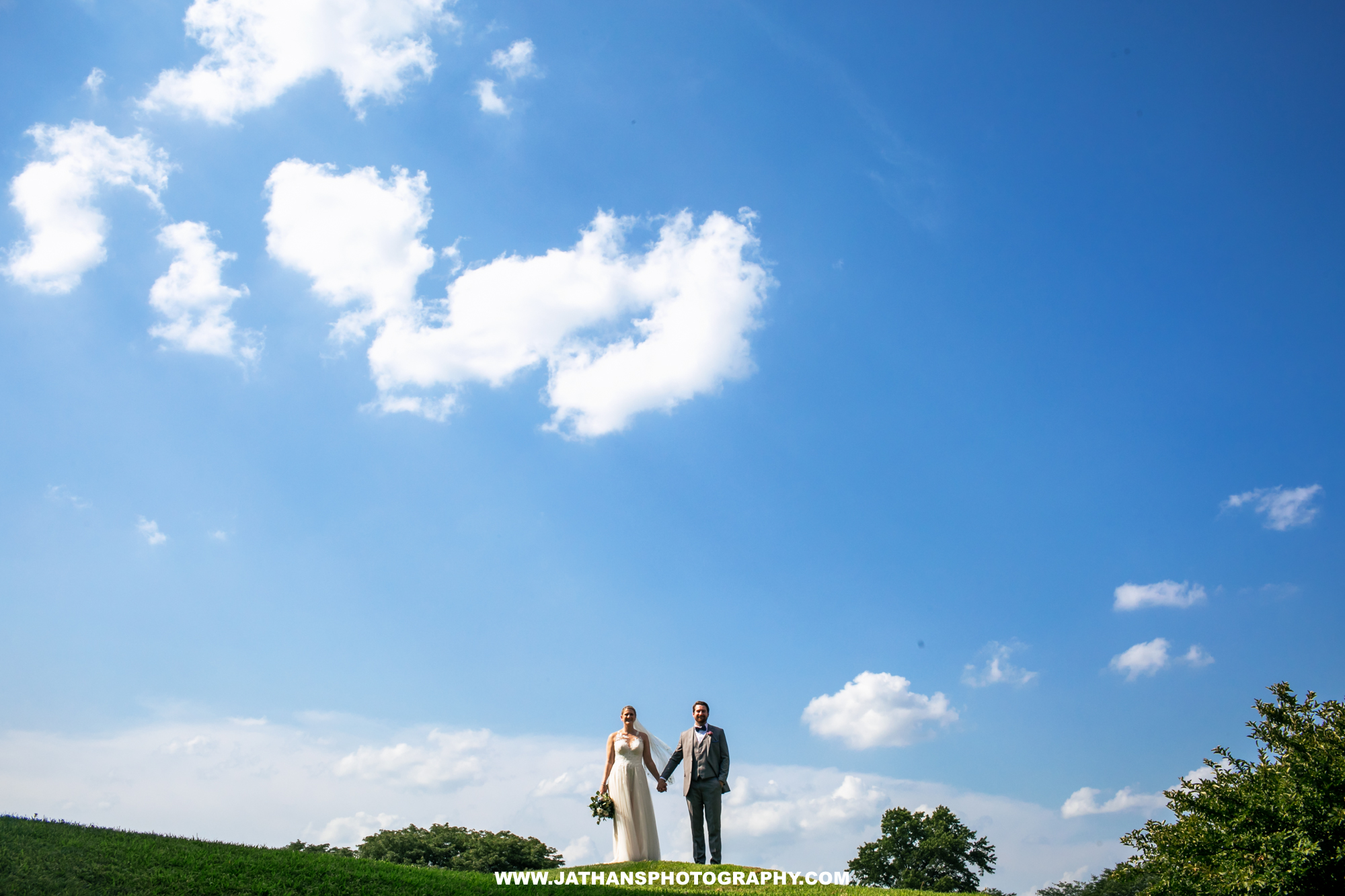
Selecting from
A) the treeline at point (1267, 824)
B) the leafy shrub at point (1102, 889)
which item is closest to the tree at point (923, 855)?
the leafy shrub at point (1102, 889)

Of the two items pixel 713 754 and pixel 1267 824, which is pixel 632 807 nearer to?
pixel 713 754

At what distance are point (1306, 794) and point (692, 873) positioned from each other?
12.3 meters

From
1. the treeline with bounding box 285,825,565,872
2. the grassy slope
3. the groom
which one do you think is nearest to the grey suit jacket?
the groom

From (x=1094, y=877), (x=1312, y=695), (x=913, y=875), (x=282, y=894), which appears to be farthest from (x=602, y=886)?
(x=1094, y=877)

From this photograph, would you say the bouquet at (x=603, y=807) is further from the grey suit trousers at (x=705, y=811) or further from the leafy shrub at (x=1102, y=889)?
the leafy shrub at (x=1102, y=889)

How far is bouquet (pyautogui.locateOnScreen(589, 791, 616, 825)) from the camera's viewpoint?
18766mm

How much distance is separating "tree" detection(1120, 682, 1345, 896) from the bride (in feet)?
37.2

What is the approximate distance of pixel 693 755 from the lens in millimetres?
18766

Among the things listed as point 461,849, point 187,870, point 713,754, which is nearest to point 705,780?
point 713,754

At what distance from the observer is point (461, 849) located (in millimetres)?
42344

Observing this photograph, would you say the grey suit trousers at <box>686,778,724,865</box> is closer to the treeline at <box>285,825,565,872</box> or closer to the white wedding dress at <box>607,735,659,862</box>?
the white wedding dress at <box>607,735,659,862</box>

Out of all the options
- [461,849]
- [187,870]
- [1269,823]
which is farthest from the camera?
[461,849]

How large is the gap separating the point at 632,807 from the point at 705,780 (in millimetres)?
1874

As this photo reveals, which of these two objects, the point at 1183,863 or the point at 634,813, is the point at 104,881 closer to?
the point at 634,813
